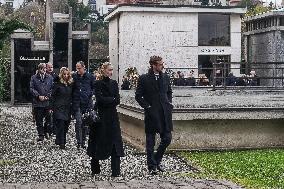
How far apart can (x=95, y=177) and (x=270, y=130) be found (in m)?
5.45

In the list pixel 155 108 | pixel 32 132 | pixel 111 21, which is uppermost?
pixel 111 21

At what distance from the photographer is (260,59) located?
4147cm

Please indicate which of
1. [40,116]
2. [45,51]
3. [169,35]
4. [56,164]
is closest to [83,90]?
[40,116]

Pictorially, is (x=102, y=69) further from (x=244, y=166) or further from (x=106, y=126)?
(x=244, y=166)

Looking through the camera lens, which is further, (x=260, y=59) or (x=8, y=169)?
(x=260, y=59)

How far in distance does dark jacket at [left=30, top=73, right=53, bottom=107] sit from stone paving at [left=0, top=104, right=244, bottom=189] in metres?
1.03

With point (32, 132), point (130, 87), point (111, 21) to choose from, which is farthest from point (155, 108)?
point (111, 21)

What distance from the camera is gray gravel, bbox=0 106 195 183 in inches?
444

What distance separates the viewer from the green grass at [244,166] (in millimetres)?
10802

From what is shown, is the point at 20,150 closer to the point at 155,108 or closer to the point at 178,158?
the point at 178,158

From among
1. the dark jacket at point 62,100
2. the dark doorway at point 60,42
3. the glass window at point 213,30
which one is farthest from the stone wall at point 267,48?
the dark jacket at point 62,100

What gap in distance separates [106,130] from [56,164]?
204cm

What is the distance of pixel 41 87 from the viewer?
17734 millimetres

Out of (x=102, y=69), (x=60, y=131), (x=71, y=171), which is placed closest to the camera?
(x=102, y=69)
